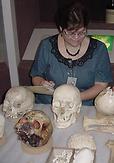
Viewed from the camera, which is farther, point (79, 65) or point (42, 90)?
point (79, 65)

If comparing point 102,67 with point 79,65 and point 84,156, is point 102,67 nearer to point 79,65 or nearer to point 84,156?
point 79,65

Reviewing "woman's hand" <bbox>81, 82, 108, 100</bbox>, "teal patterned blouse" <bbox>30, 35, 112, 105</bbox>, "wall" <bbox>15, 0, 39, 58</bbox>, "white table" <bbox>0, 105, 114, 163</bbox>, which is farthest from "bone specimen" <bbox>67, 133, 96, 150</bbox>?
"wall" <bbox>15, 0, 39, 58</bbox>

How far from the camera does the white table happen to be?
1.27 metres

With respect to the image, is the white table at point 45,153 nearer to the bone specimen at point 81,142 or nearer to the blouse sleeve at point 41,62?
the bone specimen at point 81,142

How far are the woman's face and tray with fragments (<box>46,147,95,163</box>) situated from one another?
0.56 meters

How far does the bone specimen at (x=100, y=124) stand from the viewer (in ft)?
4.57

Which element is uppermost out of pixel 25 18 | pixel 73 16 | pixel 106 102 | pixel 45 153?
pixel 73 16

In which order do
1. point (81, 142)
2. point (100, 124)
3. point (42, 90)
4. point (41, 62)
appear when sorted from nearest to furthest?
point (81, 142) < point (100, 124) < point (42, 90) < point (41, 62)

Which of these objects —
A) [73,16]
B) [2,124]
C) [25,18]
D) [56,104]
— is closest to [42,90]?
[56,104]

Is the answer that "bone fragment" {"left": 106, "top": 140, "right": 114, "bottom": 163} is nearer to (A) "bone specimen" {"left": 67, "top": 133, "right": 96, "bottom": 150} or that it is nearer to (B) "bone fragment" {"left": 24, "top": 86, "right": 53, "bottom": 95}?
(A) "bone specimen" {"left": 67, "top": 133, "right": 96, "bottom": 150}

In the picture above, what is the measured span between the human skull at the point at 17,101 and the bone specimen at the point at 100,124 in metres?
0.26

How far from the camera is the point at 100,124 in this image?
1.41 m

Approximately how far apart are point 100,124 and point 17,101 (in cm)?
36

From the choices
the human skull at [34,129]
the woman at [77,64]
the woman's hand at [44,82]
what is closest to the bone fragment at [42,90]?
the woman's hand at [44,82]
